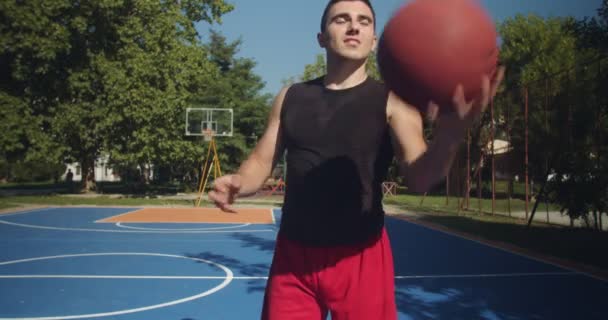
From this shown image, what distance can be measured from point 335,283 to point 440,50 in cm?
101

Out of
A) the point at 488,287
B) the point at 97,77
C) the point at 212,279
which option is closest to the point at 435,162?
the point at 488,287

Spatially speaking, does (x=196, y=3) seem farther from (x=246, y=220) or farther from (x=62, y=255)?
(x=62, y=255)

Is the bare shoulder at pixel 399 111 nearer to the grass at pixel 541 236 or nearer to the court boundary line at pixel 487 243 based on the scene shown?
the court boundary line at pixel 487 243

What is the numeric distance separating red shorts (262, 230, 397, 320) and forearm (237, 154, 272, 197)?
14.3 inches

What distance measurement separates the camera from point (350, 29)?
201 centimetres

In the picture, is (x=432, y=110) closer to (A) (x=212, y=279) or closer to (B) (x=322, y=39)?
(B) (x=322, y=39)

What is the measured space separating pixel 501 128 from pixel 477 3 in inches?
551

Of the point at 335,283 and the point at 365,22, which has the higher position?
the point at 365,22

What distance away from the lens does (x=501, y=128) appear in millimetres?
14875

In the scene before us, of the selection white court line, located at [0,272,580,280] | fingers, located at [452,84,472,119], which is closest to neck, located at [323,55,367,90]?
fingers, located at [452,84,472,119]

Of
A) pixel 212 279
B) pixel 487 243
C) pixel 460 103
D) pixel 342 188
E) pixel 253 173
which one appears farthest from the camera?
pixel 487 243

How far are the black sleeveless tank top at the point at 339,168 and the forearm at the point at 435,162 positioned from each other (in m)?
A: 0.18

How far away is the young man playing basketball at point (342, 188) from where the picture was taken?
6.52 feet

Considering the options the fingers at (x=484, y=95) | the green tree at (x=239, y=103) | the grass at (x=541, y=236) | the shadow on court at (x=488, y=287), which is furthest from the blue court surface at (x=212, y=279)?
the green tree at (x=239, y=103)
